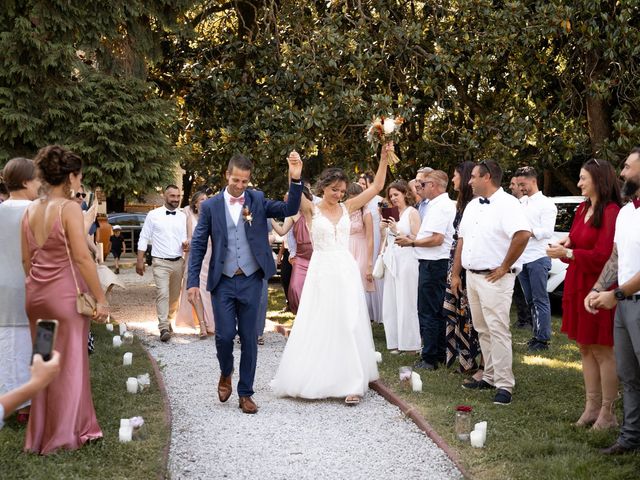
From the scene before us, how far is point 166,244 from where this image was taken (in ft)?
39.5

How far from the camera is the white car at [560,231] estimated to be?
13633mm

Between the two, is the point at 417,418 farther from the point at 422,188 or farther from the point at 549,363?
the point at 422,188

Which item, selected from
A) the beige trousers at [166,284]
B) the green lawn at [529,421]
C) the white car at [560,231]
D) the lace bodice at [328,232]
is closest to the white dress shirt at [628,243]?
the green lawn at [529,421]

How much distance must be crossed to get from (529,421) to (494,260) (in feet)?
4.88

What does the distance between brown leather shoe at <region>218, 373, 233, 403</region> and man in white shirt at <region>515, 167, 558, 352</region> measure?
4.42 metres

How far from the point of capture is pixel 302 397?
26.0 feet

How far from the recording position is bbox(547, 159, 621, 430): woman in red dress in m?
6.29

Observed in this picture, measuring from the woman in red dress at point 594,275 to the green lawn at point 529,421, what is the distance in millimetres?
356

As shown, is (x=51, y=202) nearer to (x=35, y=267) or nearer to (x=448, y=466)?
(x=35, y=267)

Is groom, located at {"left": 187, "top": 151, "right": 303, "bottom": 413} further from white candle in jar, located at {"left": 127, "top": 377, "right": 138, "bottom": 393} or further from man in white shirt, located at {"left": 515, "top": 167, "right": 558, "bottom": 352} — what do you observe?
man in white shirt, located at {"left": 515, "top": 167, "right": 558, "bottom": 352}

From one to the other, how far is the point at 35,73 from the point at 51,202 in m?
9.16

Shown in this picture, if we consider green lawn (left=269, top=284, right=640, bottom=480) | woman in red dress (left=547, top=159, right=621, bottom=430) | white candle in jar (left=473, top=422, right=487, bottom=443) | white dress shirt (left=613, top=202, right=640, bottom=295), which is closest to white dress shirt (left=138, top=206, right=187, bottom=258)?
green lawn (left=269, top=284, right=640, bottom=480)

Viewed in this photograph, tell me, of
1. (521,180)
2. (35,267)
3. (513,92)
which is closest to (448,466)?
(35,267)

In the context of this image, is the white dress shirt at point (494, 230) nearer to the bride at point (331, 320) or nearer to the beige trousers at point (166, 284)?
the bride at point (331, 320)
